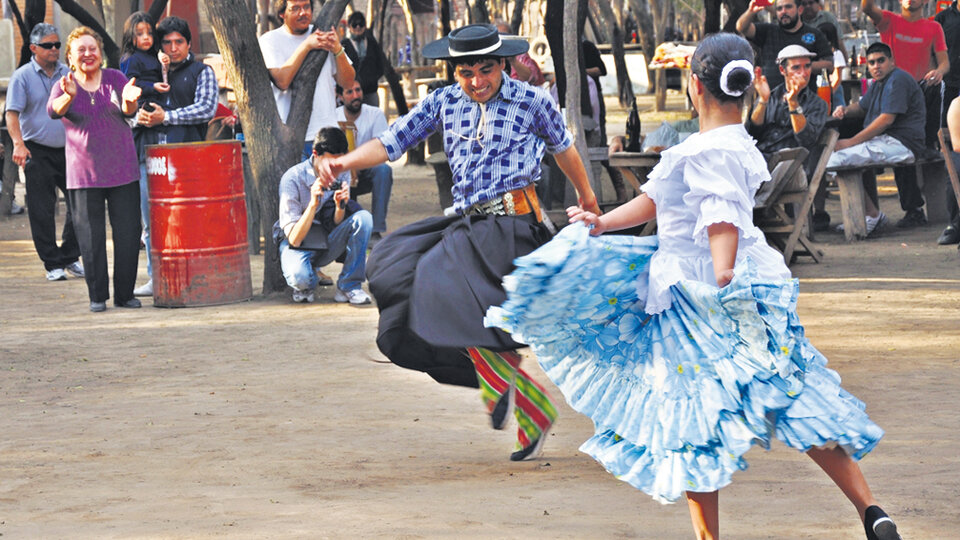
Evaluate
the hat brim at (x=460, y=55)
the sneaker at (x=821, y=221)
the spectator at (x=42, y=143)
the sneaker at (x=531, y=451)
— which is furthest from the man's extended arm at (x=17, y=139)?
the sneaker at (x=821, y=221)

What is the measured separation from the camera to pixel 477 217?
5.60 metres

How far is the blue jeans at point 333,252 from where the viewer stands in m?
9.63

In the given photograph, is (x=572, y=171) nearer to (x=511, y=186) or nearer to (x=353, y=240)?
(x=511, y=186)

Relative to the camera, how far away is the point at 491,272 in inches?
212

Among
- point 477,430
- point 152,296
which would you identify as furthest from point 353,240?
point 477,430

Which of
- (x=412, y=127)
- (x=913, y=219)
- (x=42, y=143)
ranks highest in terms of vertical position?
(x=412, y=127)

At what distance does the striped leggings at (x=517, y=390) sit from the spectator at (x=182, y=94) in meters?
5.12

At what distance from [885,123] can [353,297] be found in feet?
17.3

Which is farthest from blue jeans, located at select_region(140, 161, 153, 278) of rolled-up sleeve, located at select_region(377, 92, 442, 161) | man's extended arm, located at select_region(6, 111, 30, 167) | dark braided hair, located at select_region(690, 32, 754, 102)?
dark braided hair, located at select_region(690, 32, 754, 102)

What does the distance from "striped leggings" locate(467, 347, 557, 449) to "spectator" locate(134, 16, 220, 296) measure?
5118mm

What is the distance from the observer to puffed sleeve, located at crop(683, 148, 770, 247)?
408 cm

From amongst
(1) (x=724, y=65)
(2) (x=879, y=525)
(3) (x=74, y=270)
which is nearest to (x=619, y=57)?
(3) (x=74, y=270)

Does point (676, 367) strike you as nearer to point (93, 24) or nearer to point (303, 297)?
point (303, 297)

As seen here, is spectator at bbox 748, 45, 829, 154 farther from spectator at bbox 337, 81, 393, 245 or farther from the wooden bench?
spectator at bbox 337, 81, 393, 245
